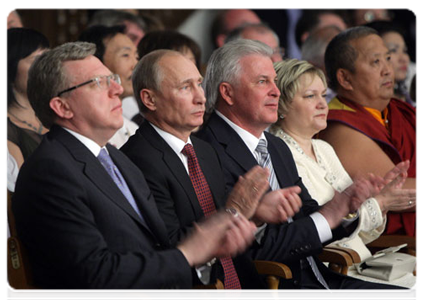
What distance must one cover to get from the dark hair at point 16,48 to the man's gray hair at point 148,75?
0.84m

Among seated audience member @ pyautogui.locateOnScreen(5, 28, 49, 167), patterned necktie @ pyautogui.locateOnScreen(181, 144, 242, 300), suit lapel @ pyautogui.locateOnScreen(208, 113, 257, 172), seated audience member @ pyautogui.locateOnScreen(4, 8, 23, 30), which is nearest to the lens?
patterned necktie @ pyautogui.locateOnScreen(181, 144, 242, 300)

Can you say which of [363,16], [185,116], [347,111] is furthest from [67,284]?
[363,16]

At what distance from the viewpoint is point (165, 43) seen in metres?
3.79

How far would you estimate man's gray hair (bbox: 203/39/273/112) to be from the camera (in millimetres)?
2785

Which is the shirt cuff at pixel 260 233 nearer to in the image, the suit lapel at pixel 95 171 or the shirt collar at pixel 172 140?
the shirt collar at pixel 172 140

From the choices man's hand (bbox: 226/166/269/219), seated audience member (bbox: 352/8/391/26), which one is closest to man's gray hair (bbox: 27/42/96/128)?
man's hand (bbox: 226/166/269/219)

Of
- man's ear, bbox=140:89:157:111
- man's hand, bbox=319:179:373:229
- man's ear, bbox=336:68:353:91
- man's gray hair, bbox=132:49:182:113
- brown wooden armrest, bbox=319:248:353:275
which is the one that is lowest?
brown wooden armrest, bbox=319:248:353:275

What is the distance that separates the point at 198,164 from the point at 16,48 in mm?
1267

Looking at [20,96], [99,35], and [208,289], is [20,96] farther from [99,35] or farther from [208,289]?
[208,289]

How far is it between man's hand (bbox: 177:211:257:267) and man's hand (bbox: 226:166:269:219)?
263 millimetres

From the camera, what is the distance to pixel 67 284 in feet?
6.28

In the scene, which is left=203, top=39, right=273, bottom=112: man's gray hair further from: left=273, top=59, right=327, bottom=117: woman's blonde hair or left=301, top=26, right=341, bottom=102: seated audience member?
left=301, top=26, right=341, bottom=102: seated audience member

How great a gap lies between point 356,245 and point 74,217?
5.16 ft

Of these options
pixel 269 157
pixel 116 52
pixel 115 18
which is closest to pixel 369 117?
pixel 269 157
